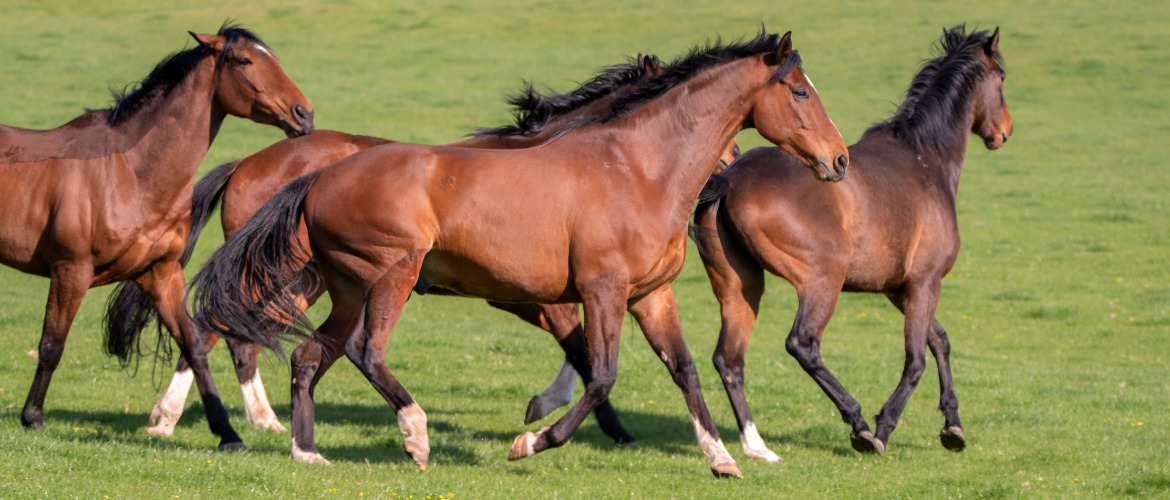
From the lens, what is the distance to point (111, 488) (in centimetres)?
533

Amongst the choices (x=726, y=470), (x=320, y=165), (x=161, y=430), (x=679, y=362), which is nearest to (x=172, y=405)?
(x=161, y=430)

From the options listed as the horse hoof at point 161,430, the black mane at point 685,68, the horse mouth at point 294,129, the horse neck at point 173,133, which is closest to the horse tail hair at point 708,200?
the black mane at point 685,68

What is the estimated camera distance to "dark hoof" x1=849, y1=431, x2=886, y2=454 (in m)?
7.52

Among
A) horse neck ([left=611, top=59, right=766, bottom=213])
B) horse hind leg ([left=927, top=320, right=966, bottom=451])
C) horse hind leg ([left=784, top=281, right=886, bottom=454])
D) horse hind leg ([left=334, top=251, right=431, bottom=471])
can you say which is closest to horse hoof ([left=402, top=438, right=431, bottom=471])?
horse hind leg ([left=334, top=251, right=431, bottom=471])

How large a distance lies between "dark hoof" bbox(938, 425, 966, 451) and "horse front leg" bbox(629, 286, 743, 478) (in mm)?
2118

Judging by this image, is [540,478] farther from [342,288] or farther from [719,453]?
[342,288]

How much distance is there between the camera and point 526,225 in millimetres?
6199

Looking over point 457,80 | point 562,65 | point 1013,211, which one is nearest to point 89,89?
point 457,80

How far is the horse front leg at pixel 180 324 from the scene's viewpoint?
726 centimetres

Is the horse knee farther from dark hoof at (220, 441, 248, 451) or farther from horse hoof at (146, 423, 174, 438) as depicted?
horse hoof at (146, 423, 174, 438)

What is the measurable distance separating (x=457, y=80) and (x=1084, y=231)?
16.7 m

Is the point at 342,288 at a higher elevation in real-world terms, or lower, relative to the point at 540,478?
higher

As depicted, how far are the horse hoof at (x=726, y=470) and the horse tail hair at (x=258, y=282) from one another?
98.0 inches

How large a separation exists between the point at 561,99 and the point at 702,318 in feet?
25.7
